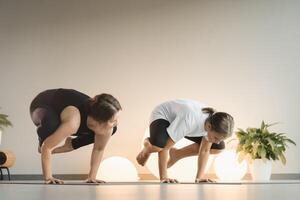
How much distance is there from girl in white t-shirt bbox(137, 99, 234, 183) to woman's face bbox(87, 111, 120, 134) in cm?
62

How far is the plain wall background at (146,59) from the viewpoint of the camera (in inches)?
201

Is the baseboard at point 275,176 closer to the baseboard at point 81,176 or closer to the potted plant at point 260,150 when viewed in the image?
the baseboard at point 81,176

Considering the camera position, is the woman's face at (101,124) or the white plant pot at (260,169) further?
the white plant pot at (260,169)

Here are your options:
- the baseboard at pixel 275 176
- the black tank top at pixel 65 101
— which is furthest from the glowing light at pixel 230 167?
the black tank top at pixel 65 101

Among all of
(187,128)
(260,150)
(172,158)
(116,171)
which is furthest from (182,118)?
(260,150)

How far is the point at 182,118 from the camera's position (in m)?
3.41

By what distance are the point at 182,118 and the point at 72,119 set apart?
0.94 m

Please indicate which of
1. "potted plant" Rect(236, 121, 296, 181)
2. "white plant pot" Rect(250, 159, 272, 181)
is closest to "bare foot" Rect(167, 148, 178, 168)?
"potted plant" Rect(236, 121, 296, 181)

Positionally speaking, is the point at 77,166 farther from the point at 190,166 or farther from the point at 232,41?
the point at 232,41

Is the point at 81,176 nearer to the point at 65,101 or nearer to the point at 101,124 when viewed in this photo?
the point at 65,101

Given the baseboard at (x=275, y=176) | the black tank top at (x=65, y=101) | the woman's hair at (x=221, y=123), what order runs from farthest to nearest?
the baseboard at (x=275, y=176)
the woman's hair at (x=221, y=123)
the black tank top at (x=65, y=101)

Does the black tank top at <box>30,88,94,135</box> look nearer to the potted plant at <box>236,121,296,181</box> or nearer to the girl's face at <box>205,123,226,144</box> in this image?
the girl's face at <box>205,123,226,144</box>

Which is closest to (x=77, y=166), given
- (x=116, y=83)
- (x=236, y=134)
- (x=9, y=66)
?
(x=116, y=83)

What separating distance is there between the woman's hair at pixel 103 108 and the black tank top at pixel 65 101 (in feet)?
0.38
